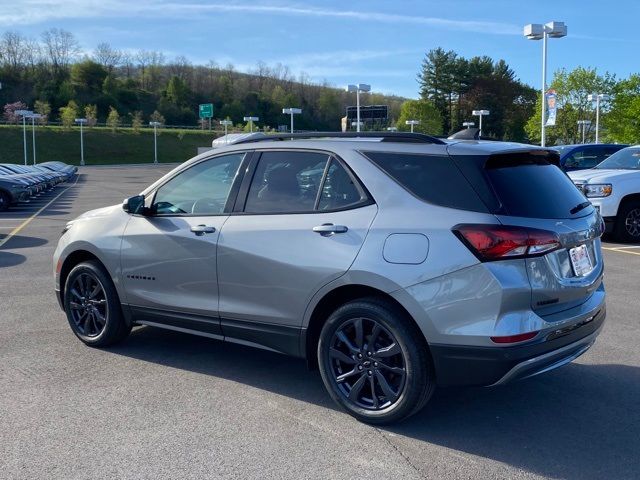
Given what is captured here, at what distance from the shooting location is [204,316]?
4.93 meters

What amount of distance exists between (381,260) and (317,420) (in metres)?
1.14

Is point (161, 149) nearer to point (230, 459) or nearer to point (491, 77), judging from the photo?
point (491, 77)

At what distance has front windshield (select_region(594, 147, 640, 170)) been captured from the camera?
1267cm

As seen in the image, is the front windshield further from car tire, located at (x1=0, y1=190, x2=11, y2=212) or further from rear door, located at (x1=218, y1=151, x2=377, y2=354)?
car tire, located at (x1=0, y1=190, x2=11, y2=212)

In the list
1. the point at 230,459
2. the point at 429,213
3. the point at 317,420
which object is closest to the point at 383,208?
the point at 429,213

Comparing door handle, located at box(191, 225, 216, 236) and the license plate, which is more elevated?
door handle, located at box(191, 225, 216, 236)

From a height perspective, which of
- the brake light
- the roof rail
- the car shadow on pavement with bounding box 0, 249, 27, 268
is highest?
the roof rail

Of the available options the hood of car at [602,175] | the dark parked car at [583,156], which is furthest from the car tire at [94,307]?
the dark parked car at [583,156]

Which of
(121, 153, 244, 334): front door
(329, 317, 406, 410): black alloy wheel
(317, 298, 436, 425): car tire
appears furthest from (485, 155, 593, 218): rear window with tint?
(121, 153, 244, 334): front door

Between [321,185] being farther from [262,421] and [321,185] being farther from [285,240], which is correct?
[262,421]

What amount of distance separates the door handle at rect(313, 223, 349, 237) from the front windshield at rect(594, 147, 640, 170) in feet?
33.7

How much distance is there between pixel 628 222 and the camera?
12.1 m

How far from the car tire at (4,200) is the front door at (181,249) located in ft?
58.1

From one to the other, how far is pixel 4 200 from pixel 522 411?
20250mm
